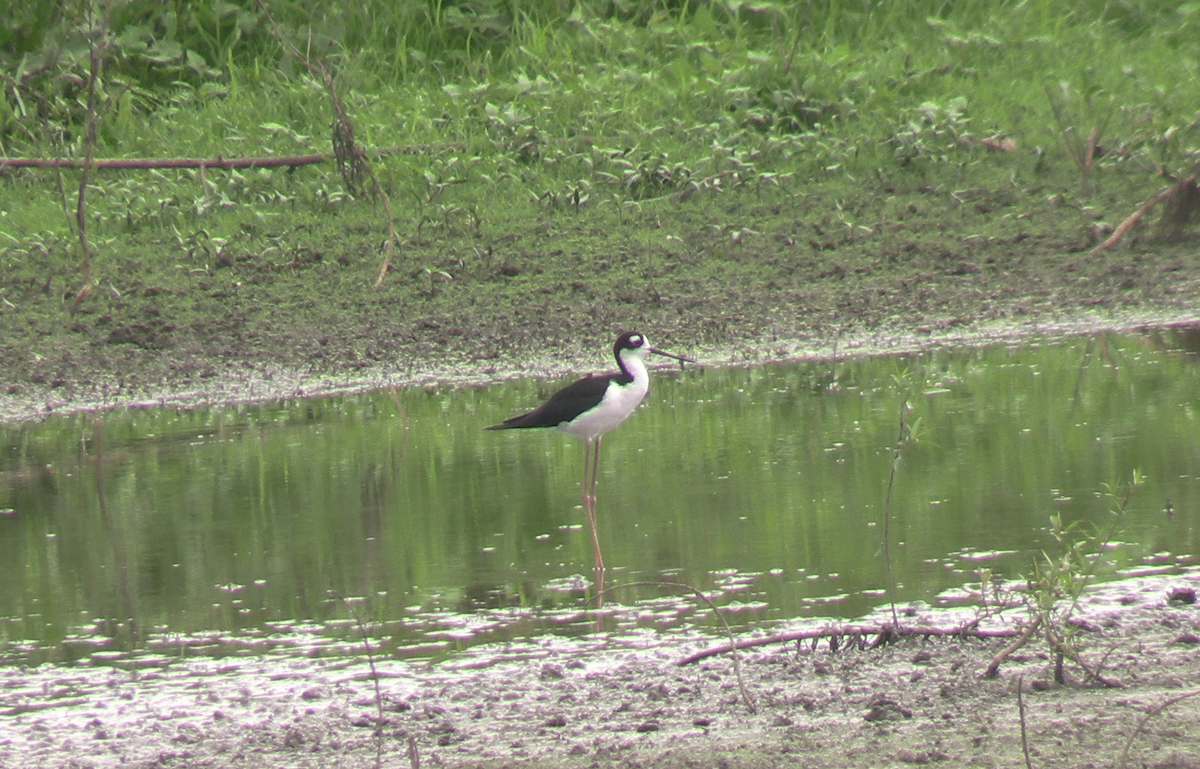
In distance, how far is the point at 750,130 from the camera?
526 inches

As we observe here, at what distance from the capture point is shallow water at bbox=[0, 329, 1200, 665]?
5.28 metres

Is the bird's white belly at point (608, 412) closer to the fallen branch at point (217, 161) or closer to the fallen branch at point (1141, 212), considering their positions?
the fallen branch at point (1141, 212)

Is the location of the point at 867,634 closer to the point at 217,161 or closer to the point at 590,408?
the point at 590,408

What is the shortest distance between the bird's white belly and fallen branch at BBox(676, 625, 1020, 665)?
2.33 m

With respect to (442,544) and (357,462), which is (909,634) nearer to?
(442,544)

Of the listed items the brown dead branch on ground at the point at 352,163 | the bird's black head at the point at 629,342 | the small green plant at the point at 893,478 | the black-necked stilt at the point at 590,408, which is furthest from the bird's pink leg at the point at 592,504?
the brown dead branch on ground at the point at 352,163

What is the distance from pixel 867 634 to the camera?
4.65 m

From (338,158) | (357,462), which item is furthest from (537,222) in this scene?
(357,462)

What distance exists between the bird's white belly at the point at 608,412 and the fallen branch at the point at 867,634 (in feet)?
7.63

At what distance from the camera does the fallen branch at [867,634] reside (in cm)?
455

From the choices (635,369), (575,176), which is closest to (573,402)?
(635,369)

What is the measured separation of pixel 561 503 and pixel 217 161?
676cm

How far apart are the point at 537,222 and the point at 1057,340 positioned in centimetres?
369

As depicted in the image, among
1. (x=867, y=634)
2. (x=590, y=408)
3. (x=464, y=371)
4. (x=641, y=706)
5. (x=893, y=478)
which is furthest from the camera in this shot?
(x=464, y=371)
